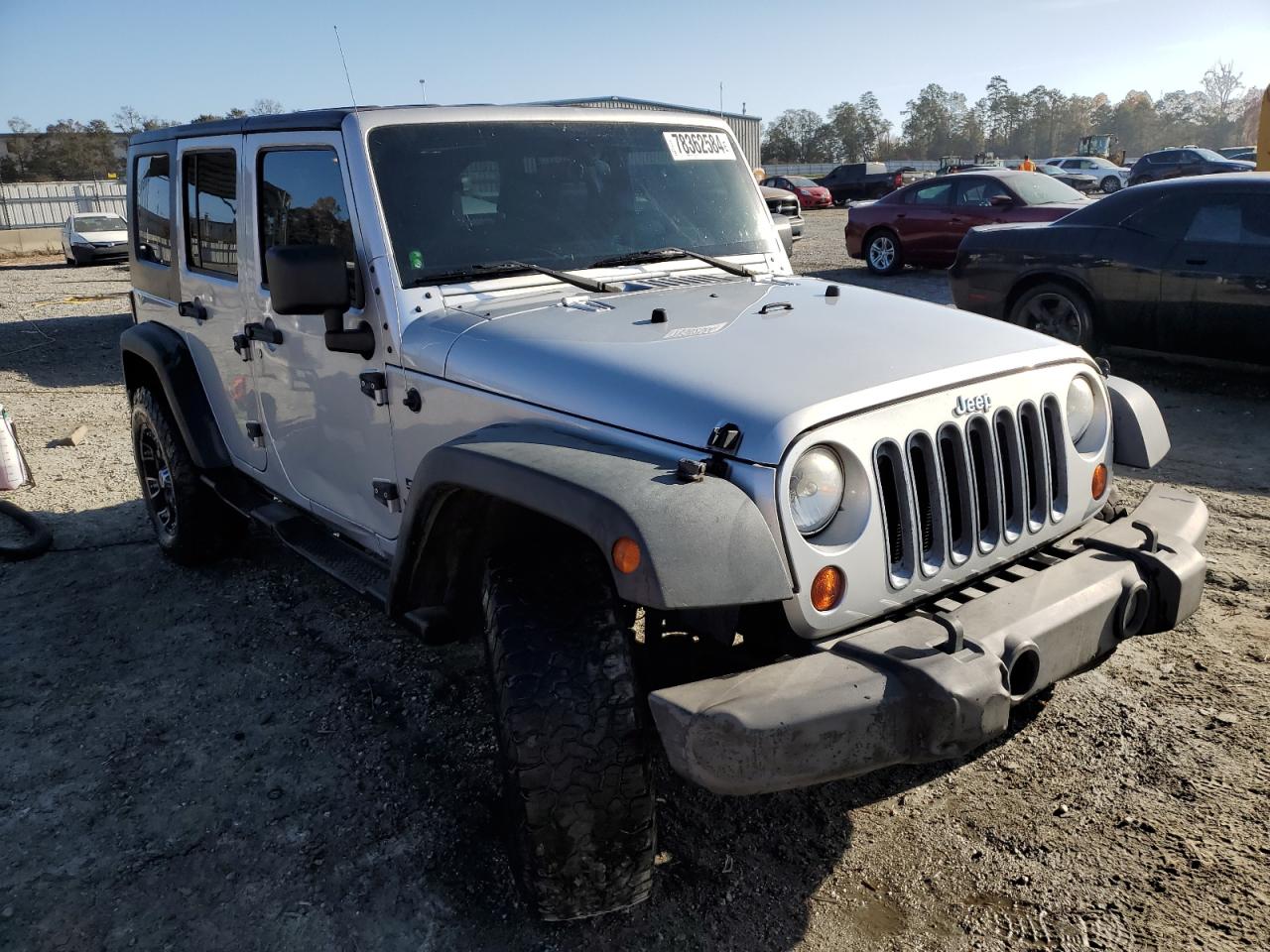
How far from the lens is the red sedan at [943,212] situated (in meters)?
13.0

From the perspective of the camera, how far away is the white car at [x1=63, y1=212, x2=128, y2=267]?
2297 cm

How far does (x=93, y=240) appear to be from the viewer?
22984 mm

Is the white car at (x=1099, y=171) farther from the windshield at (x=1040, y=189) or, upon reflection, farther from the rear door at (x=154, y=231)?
the rear door at (x=154, y=231)

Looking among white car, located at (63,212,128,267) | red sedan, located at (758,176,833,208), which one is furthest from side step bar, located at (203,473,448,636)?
red sedan, located at (758,176,833,208)

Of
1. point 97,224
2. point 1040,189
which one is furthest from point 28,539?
point 97,224

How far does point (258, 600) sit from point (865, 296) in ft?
10.1

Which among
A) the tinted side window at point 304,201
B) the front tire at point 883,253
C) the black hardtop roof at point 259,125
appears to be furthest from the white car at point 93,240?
the tinted side window at point 304,201

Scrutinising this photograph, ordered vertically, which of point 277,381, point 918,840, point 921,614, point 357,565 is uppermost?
point 277,381

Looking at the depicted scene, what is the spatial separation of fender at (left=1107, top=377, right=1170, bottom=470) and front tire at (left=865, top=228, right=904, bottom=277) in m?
12.2

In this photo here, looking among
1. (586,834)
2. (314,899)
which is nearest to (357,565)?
(314,899)

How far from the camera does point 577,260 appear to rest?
341cm

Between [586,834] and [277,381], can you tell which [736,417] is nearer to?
[586,834]

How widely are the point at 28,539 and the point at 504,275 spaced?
3733 mm

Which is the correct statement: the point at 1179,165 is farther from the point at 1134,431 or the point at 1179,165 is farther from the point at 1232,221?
the point at 1134,431
